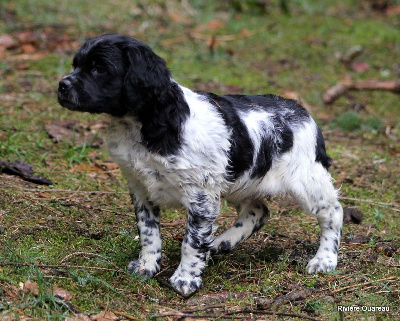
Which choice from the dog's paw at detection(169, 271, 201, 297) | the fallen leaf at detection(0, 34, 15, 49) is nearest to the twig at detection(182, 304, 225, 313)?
the dog's paw at detection(169, 271, 201, 297)

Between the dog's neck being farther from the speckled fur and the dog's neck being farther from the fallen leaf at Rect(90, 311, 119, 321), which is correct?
the fallen leaf at Rect(90, 311, 119, 321)

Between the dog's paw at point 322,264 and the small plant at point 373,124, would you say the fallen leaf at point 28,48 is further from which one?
the dog's paw at point 322,264

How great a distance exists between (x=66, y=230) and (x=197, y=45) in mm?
6019

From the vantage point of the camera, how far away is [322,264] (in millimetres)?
5098

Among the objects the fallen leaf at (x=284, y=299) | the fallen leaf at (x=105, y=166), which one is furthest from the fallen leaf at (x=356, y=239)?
the fallen leaf at (x=105, y=166)

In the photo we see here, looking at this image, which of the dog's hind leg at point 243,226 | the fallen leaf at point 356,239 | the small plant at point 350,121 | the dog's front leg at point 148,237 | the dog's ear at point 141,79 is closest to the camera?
the dog's ear at point 141,79

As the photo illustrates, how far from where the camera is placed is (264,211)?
5512 millimetres

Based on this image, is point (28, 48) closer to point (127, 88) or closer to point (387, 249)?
point (127, 88)

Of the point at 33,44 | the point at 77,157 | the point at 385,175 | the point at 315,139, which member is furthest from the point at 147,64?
the point at 33,44

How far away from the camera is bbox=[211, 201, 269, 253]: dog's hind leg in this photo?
536 centimetres

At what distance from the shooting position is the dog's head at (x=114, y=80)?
431cm

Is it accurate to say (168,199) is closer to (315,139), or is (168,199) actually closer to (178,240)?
(178,240)

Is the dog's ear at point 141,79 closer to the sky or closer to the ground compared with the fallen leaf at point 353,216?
closer to the sky

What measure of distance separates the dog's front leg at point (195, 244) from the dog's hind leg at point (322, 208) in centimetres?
80
